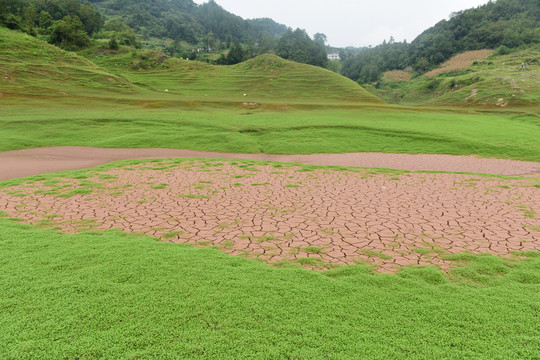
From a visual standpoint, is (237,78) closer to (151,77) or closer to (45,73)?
(151,77)

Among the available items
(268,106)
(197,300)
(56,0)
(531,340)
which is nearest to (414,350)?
(531,340)

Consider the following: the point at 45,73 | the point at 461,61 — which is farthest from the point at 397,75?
the point at 45,73

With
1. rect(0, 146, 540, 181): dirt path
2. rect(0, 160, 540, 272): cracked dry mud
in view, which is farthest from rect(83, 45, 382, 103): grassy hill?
rect(0, 160, 540, 272): cracked dry mud

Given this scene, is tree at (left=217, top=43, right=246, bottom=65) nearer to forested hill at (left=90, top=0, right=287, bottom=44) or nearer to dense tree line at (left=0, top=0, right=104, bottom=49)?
dense tree line at (left=0, top=0, right=104, bottom=49)

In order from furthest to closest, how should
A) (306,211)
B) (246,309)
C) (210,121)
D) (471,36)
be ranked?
(471,36) < (210,121) < (306,211) < (246,309)

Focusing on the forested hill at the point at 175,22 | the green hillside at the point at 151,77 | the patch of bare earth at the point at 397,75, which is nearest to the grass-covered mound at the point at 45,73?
the green hillside at the point at 151,77

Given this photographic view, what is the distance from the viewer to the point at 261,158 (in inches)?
617

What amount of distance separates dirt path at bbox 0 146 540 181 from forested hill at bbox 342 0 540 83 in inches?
3483

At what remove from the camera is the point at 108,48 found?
64500mm

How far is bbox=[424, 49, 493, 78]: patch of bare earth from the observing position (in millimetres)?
81312

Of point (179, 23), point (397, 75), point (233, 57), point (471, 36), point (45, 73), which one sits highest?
point (179, 23)

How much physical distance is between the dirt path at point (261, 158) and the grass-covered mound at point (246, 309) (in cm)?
977

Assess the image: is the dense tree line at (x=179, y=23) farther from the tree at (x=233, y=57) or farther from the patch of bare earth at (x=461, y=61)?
the patch of bare earth at (x=461, y=61)

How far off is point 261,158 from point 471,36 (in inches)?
4507
